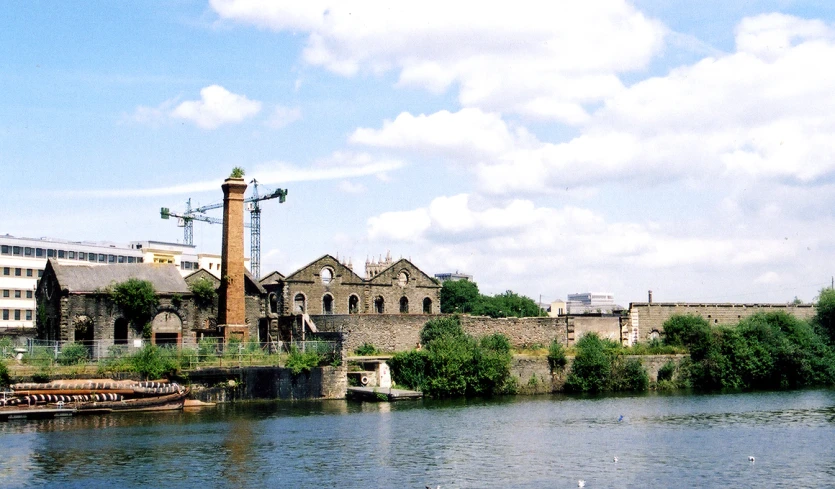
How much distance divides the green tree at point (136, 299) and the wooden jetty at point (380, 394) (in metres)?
14.3

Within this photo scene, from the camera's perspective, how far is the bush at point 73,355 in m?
45.9

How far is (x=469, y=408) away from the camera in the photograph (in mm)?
45625

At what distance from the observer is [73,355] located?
152 feet

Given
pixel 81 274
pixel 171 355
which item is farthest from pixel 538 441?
pixel 81 274

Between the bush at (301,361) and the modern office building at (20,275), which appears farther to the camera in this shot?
the modern office building at (20,275)

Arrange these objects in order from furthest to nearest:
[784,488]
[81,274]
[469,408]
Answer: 1. [81,274]
2. [469,408]
3. [784,488]

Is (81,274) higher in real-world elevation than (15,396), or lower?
higher

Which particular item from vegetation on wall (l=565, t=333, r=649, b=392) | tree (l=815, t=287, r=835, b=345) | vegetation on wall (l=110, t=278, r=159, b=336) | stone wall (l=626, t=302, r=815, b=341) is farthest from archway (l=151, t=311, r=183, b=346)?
tree (l=815, t=287, r=835, b=345)

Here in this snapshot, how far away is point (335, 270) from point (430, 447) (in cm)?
3512

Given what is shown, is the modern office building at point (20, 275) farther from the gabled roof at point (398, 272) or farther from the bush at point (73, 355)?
the bush at point (73, 355)

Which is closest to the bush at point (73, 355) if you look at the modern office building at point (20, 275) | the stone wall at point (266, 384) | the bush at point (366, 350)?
the stone wall at point (266, 384)

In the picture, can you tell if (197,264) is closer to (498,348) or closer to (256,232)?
(256,232)

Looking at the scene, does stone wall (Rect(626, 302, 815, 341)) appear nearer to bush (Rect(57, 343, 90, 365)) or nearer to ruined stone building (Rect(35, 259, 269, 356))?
ruined stone building (Rect(35, 259, 269, 356))

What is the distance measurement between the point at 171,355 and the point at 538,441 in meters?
21.0
